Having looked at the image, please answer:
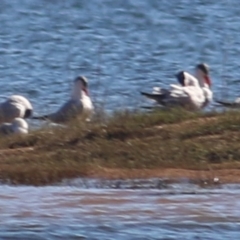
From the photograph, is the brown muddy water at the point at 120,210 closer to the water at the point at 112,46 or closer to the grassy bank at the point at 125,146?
the grassy bank at the point at 125,146

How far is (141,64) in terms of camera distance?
18.6 metres

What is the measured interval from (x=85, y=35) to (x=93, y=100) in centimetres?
845

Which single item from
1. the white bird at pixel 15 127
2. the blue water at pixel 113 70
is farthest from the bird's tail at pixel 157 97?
the white bird at pixel 15 127

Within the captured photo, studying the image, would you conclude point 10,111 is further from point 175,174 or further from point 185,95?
point 175,174

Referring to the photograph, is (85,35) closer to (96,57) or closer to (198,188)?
(96,57)

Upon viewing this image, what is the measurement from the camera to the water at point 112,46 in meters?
16.2

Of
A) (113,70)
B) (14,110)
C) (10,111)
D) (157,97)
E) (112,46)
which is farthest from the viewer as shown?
(112,46)

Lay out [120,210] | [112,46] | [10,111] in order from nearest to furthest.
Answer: [120,210], [10,111], [112,46]

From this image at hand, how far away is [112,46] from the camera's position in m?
20.5

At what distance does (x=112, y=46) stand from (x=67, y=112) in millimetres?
8003

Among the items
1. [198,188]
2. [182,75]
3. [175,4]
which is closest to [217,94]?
[182,75]

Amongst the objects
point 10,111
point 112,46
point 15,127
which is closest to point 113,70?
point 112,46

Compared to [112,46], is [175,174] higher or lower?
lower

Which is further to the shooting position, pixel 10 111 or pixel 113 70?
pixel 113 70
